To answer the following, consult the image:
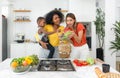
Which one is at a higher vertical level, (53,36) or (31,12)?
(31,12)

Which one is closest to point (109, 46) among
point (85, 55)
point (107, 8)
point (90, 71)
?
point (107, 8)

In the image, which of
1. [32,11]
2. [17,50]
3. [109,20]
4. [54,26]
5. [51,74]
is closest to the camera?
[51,74]

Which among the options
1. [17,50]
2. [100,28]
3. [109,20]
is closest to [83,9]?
[100,28]

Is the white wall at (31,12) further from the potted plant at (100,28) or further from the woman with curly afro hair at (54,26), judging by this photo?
the woman with curly afro hair at (54,26)

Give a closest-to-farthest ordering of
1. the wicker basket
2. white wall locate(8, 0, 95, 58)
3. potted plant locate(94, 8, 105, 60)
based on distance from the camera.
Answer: the wicker basket
potted plant locate(94, 8, 105, 60)
white wall locate(8, 0, 95, 58)

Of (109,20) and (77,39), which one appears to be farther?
(109,20)

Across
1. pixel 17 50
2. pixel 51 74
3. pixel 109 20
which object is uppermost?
pixel 109 20

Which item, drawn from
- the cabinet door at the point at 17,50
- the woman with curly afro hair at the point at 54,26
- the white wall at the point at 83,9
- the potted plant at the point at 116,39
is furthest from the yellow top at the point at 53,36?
Result: the cabinet door at the point at 17,50

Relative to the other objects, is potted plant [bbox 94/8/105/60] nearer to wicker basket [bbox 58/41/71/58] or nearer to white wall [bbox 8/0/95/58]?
white wall [bbox 8/0/95/58]

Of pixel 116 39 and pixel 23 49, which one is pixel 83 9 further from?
pixel 23 49

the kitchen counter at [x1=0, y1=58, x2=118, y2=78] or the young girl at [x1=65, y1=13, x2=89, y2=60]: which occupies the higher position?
the young girl at [x1=65, y1=13, x2=89, y2=60]

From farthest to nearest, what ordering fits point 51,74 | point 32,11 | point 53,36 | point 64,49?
point 32,11 < point 53,36 < point 64,49 < point 51,74

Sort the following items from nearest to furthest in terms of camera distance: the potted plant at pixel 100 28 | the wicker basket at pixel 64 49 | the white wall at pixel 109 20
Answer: the wicker basket at pixel 64 49 → the white wall at pixel 109 20 → the potted plant at pixel 100 28

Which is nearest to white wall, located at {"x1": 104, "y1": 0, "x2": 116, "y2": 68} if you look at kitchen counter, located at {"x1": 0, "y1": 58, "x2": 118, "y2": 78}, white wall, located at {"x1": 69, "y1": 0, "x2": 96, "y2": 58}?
white wall, located at {"x1": 69, "y1": 0, "x2": 96, "y2": 58}
